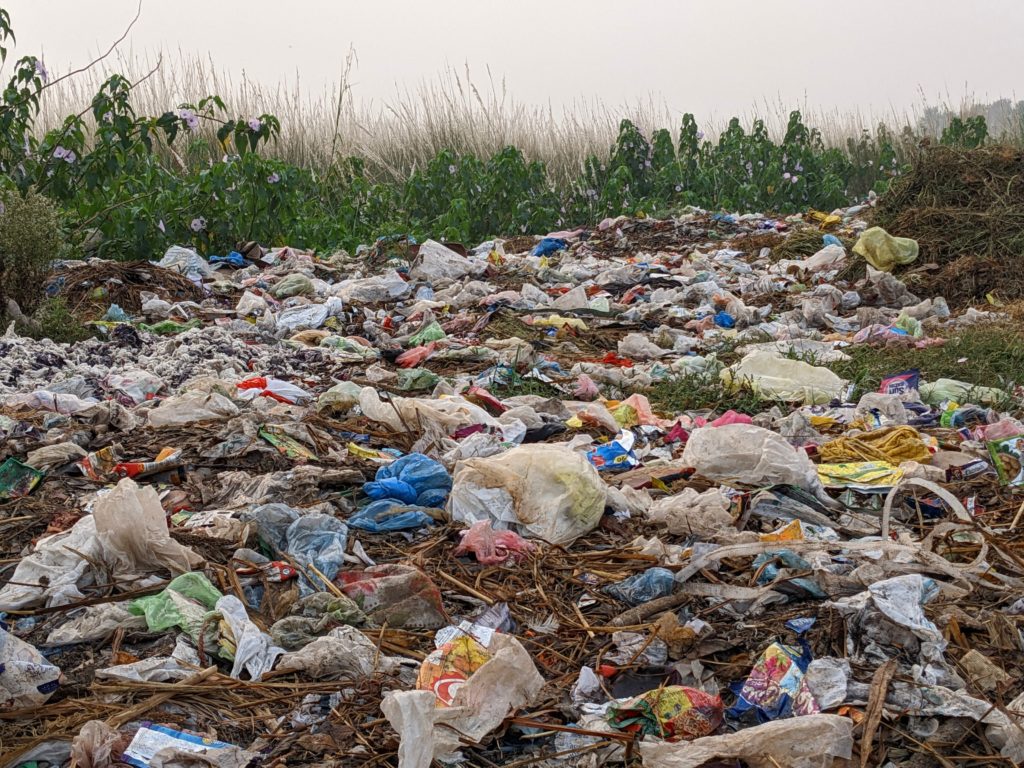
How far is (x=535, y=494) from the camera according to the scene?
3.13m

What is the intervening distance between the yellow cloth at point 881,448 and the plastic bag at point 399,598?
1.81 meters

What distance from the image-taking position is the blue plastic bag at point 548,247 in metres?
9.64

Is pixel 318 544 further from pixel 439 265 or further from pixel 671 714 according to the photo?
pixel 439 265

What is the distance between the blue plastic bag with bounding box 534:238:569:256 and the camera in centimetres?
964

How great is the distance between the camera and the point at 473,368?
18.0 ft

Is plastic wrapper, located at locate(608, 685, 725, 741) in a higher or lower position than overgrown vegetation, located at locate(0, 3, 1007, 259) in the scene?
lower

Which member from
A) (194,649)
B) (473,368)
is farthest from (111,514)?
(473,368)

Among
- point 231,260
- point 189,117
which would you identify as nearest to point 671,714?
point 231,260

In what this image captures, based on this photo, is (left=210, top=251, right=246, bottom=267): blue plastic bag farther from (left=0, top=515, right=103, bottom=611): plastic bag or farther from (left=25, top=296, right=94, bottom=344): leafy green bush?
(left=0, top=515, right=103, bottom=611): plastic bag

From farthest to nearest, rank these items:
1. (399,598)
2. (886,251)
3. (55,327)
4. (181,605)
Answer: (886,251) < (55,327) < (399,598) < (181,605)

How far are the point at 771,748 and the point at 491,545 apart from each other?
1.18 meters

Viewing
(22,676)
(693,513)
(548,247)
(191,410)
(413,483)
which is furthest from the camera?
(548,247)

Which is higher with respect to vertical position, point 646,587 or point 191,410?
point 191,410

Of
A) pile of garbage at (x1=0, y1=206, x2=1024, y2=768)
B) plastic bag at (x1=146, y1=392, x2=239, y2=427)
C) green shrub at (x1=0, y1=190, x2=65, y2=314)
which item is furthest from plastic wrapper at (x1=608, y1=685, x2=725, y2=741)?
green shrub at (x1=0, y1=190, x2=65, y2=314)
